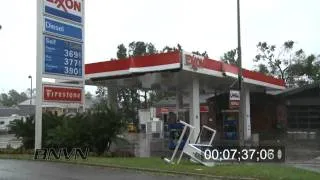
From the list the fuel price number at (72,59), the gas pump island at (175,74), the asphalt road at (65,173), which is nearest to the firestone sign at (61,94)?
the fuel price number at (72,59)

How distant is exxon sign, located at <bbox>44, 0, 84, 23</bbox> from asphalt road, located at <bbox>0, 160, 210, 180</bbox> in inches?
295

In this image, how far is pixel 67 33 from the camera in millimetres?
25141

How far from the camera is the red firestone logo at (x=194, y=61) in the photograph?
32.3 m

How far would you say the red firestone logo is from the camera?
32.3 meters

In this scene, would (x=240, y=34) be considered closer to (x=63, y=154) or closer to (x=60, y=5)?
(x=60, y=5)

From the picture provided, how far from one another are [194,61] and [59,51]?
1005 centimetres

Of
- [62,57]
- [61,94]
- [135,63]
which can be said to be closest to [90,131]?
[61,94]

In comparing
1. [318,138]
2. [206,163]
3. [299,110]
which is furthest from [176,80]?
[206,163]

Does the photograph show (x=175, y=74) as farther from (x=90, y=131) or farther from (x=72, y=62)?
(x=90, y=131)
